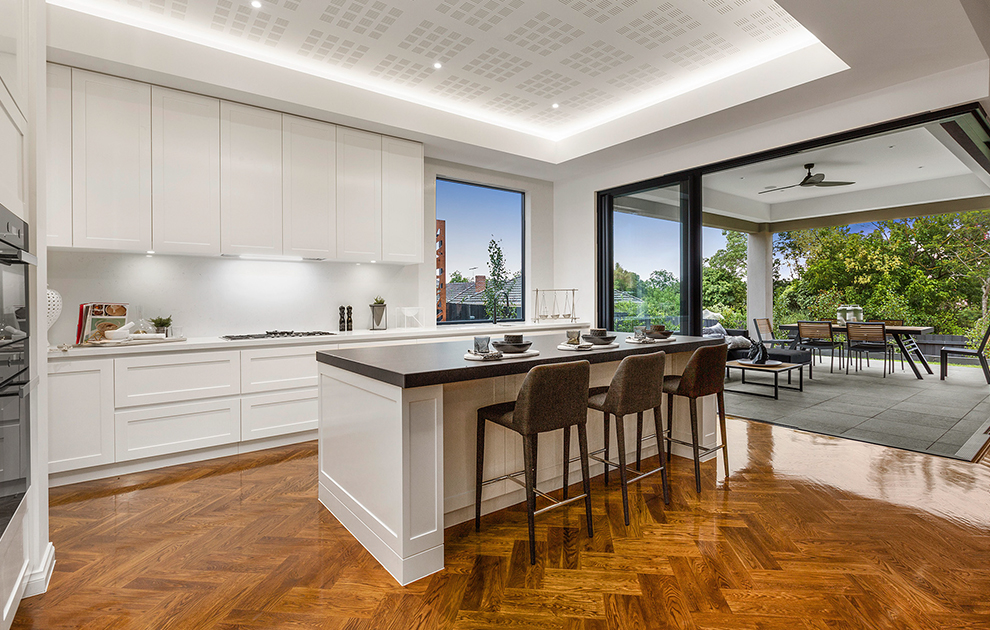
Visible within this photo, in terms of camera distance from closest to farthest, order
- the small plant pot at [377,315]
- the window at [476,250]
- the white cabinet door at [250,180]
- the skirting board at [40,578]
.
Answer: the skirting board at [40,578] → the white cabinet door at [250,180] → the small plant pot at [377,315] → the window at [476,250]

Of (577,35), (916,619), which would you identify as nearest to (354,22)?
(577,35)

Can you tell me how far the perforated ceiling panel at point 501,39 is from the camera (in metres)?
3.18

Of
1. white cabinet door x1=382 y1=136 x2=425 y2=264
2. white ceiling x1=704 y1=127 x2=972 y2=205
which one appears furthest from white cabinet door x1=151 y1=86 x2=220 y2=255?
white ceiling x1=704 y1=127 x2=972 y2=205

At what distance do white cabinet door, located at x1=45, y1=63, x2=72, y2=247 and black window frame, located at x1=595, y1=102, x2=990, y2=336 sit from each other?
16.5 feet

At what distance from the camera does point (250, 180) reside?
12.8 feet

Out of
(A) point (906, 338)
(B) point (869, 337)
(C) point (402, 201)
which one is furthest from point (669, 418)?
(A) point (906, 338)

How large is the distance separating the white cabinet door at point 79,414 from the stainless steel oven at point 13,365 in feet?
5.16

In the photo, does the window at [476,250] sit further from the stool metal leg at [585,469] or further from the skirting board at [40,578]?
the skirting board at [40,578]

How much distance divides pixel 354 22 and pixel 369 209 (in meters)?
1.62

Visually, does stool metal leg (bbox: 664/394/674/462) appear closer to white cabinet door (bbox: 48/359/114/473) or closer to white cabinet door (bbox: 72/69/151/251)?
white cabinet door (bbox: 48/359/114/473)

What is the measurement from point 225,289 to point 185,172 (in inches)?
40.1

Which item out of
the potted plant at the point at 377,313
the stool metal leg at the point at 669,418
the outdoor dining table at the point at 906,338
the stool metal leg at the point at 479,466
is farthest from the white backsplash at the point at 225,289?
the outdoor dining table at the point at 906,338

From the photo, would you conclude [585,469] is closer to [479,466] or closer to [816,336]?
[479,466]

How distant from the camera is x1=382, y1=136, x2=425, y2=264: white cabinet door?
184 inches
